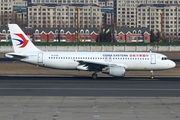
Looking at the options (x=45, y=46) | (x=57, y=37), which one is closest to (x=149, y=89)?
(x=45, y=46)

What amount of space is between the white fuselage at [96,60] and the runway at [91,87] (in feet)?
6.34

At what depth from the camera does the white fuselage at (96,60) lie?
159ft

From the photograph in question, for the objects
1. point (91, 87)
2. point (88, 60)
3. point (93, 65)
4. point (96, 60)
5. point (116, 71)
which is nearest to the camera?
point (91, 87)

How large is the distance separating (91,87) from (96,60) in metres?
9.09

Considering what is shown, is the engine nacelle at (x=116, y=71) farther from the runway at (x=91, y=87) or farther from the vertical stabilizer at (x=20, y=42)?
the vertical stabilizer at (x=20, y=42)

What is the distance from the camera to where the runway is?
35469 millimetres

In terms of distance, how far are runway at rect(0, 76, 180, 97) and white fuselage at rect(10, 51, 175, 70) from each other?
1931 millimetres

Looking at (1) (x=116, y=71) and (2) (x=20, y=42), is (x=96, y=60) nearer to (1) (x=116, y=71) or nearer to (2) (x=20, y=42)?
(1) (x=116, y=71)

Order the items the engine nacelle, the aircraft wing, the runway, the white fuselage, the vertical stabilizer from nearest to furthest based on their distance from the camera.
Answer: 1. the runway
2. the engine nacelle
3. the aircraft wing
4. the white fuselage
5. the vertical stabilizer

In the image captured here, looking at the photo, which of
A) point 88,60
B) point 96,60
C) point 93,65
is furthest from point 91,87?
point 96,60

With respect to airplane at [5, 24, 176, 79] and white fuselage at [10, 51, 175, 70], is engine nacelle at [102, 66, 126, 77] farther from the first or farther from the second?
white fuselage at [10, 51, 175, 70]

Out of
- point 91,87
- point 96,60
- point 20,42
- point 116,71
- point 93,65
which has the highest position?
point 20,42

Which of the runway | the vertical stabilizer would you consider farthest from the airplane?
the runway

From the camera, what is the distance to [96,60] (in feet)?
159
